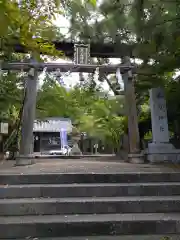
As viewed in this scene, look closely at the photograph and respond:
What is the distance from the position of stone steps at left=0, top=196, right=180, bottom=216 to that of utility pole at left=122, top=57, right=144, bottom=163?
12.2ft

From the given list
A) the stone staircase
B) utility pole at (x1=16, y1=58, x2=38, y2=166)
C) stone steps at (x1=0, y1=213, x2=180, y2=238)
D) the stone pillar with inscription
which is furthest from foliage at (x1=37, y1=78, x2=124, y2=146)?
stone steps at (x1=0, y1=213, x2=180, y2=238)

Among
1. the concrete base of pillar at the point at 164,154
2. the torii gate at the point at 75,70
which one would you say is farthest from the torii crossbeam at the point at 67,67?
the concrete base of pillar at the point at 164,154

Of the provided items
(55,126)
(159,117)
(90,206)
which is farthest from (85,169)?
(55,126)

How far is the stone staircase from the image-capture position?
3.79 metres

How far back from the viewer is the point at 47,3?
9.48 feet

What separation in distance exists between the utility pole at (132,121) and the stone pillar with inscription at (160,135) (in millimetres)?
405

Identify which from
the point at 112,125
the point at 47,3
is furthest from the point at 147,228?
the point at 112,125

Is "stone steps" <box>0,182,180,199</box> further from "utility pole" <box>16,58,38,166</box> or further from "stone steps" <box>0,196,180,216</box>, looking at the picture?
"utility pole" <box>16,58,38,166</box>

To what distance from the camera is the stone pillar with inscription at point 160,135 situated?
7.97 m

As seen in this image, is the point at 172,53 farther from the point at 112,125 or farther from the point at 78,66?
the point at 112,125

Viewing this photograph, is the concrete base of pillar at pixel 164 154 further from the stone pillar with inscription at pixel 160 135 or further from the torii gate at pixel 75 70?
the torii gate at pixel 75 70

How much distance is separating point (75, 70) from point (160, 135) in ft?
11.0

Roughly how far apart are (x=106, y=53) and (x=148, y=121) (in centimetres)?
342

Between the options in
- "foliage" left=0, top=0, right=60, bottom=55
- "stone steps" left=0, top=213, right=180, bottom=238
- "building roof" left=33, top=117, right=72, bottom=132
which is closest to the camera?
"foliage" left=0, top=0, right=60, bottom=55
